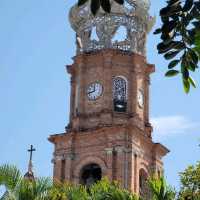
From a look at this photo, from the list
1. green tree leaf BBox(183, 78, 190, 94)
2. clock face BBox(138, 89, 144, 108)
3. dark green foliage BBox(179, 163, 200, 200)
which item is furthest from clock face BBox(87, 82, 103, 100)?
green tree leaf BBox(183, 78, 190, 94)

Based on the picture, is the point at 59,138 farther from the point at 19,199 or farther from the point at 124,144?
the point at 19,199

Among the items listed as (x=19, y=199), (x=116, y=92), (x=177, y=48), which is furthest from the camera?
(x=116, y=92)

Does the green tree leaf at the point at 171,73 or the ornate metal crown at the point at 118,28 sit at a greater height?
the ornate metal crown at the point at 118,28

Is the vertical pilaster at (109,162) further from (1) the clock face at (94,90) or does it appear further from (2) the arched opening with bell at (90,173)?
(1) the clock face at (94,90)

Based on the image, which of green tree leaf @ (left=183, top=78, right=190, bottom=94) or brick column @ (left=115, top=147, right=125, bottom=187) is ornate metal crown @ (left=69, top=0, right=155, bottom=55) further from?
green tree leaf @ (left=183, top=78, right=190, bottom=94)

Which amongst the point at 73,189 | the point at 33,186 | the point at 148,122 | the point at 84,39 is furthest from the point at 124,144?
the point at 33,186

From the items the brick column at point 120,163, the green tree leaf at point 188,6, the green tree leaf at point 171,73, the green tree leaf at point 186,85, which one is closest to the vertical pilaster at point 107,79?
the brick column at point 120,163

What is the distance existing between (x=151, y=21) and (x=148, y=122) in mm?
6152

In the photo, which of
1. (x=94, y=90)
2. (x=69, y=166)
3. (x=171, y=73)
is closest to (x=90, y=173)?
(x=69, y=166)

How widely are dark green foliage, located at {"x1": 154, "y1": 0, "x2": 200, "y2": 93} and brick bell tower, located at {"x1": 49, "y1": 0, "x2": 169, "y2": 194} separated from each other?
113 feet

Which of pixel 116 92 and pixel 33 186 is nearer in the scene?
pixel 33 186

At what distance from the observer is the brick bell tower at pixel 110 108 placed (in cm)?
4053

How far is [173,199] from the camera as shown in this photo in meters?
18.4

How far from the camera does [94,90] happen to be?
142ft
